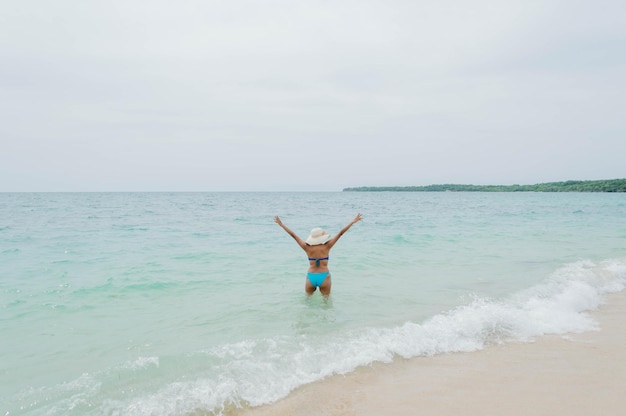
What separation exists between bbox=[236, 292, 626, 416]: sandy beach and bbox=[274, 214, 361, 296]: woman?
128 inches

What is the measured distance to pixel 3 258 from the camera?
1367 cm

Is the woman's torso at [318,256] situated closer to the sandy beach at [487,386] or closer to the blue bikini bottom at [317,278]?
the blue bikini bottom at [317,278]

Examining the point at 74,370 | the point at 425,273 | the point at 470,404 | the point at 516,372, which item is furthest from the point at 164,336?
the point at 425,273

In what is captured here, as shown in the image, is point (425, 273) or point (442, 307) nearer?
point (442, 307)

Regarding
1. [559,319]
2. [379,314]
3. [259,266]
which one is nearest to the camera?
[559,319]

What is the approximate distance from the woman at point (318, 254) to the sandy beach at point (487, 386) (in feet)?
10.7

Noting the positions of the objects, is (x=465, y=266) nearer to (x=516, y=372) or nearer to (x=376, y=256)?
(x=376, y=256)

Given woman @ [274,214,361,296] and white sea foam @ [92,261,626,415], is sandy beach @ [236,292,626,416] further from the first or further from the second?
woman @ [274,214,361,296]

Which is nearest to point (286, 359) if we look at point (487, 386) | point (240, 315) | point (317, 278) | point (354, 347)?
point (354, 347)

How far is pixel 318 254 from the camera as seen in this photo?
8594 millimetres

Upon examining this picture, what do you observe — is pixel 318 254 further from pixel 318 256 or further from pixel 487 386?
A: pixel 487 386

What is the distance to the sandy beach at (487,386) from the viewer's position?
432 centimetres

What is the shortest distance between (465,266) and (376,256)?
9.93 feet

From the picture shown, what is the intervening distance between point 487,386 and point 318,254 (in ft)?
14.4
